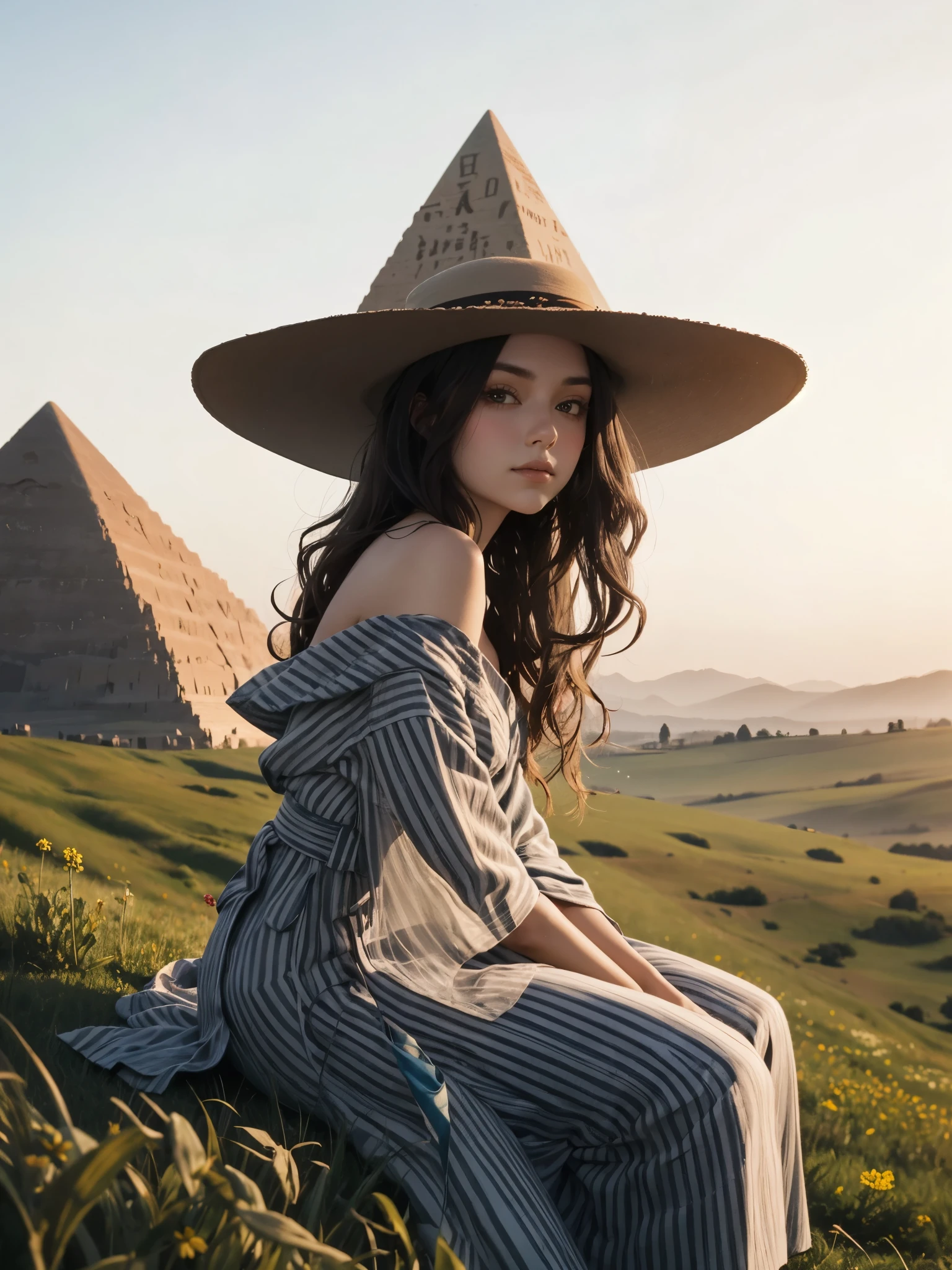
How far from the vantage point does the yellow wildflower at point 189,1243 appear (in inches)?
37.9

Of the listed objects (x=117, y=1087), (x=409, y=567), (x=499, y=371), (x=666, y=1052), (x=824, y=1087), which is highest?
(x=499, y=371)

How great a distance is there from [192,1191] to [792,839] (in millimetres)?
9392

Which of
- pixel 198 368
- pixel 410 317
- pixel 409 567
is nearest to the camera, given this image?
pixel 409 567

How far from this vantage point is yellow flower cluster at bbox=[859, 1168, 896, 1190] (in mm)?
2510

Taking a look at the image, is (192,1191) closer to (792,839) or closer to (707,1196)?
(707,1196)

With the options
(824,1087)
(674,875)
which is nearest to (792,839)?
(674,875)

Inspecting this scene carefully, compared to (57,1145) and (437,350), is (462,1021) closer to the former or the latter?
(57,1145)

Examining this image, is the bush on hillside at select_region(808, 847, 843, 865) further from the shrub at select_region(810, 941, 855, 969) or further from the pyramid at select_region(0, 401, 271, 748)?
the pyramid at select_region(0, 401, 271, 748)

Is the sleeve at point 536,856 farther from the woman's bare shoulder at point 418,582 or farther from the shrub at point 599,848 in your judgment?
the shrub at point 599,848

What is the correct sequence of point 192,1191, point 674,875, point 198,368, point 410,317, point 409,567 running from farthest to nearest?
point 674,875 → point 198,368 → point 410,317 → point 409,567 → point 192,1191

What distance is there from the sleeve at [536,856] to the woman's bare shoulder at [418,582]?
32cm

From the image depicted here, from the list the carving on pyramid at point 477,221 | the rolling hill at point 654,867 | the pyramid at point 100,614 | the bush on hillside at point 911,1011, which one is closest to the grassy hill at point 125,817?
the rolling hill at point 654,867

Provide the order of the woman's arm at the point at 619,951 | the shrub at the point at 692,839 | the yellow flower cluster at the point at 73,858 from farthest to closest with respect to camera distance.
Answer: the shrub at the point at 692,839 < the yellow flower cluster at the point at 73,858 < the woman's arm at the point at 619,951

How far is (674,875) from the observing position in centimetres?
801
